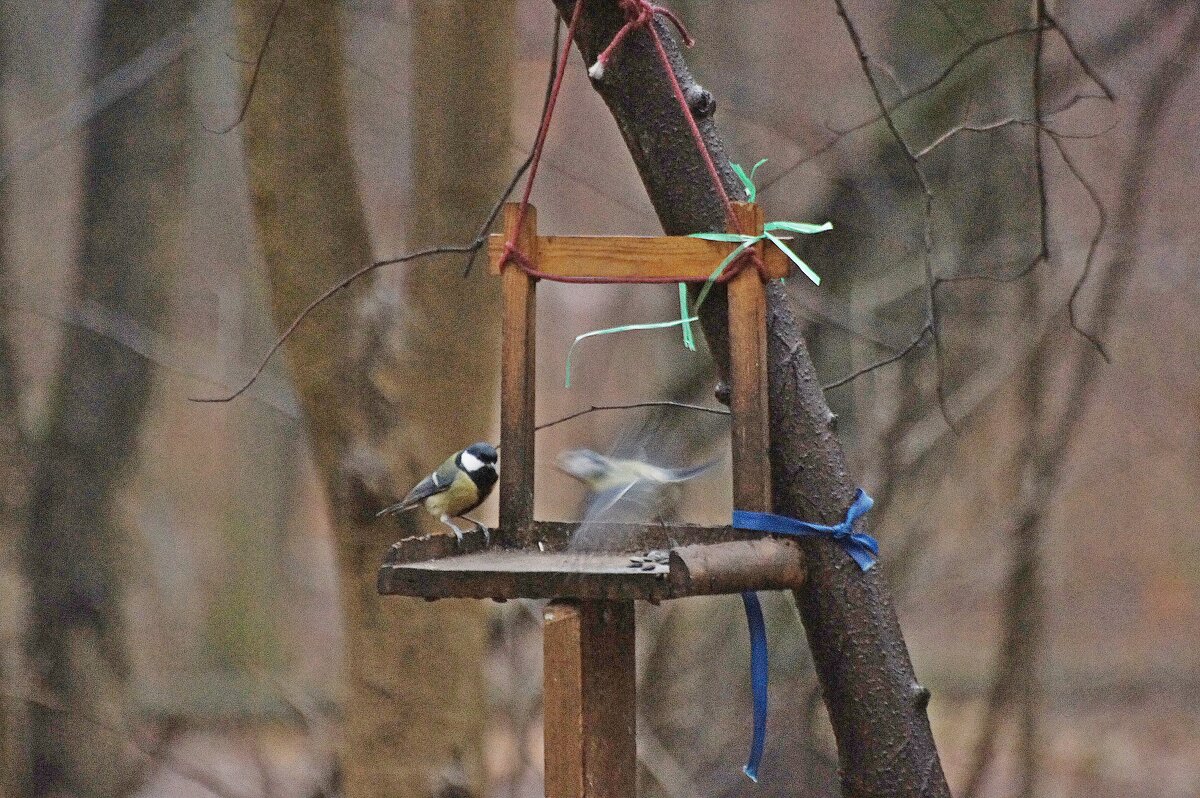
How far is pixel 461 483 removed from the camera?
2.73 m

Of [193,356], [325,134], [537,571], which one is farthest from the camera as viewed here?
[193,356]

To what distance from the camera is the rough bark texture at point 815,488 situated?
2350 millimetres

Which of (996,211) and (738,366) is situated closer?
(738,366)

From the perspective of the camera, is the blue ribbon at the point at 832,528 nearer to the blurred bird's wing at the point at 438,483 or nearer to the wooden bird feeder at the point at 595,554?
the wooden bird feeder at the point at 595,554

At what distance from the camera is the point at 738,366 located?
2.32 metres

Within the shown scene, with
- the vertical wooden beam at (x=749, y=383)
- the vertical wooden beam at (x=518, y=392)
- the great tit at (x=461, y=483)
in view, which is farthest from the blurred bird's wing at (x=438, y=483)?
the vertical wooden beam at (x=749, y=383)

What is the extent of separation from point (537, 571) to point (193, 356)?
15.8 ft

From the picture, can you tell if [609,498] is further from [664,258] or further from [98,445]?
[98,445]

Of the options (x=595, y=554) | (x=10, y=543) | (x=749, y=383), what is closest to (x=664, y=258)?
(x=749, y=383)

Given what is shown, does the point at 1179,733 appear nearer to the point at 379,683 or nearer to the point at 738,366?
→ the point at 379,683

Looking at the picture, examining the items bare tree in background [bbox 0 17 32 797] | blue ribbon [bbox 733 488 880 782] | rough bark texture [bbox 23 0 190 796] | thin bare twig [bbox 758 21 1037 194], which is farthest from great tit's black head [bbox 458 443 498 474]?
bare tree in background [bbox 0 17 32 797]

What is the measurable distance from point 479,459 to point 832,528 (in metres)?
0.73

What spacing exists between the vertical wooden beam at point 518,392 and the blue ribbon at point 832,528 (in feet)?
1.23

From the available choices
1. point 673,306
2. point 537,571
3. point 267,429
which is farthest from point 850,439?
point 267,429
